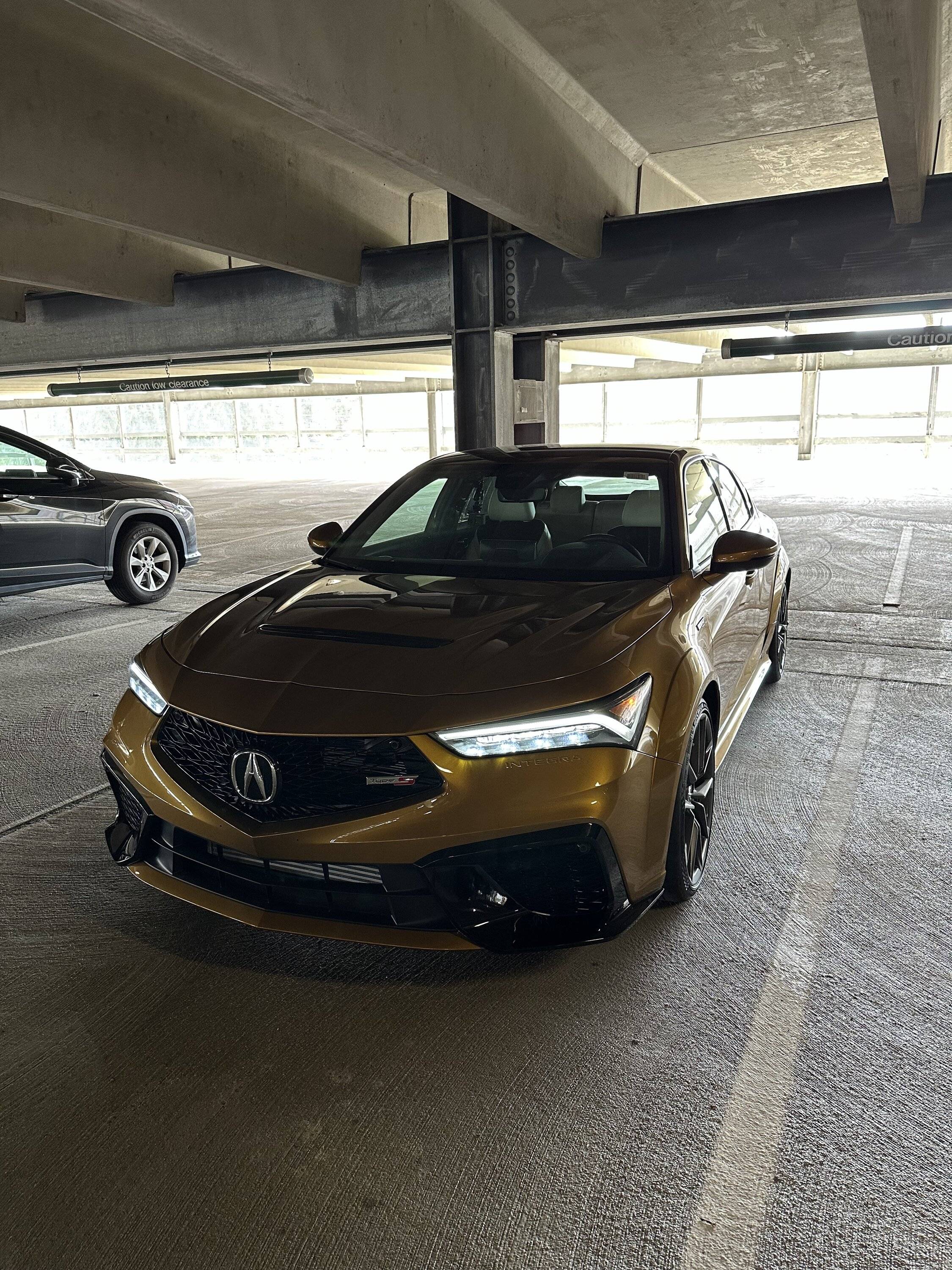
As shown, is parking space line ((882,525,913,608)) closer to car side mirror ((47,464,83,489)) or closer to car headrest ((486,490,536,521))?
car headrest ((486,490,536,521))

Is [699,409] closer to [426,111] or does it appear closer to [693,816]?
[426,111]

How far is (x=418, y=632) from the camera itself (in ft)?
9.68

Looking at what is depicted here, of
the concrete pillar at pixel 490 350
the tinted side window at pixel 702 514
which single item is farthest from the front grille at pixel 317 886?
the concrete pillar at pixel 490 350

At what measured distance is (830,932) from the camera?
299cm

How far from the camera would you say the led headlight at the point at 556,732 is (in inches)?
95.9

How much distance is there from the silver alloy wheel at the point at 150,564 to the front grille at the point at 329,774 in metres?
6.77

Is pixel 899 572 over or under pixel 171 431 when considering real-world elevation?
under

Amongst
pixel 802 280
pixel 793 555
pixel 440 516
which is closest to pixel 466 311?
pixel 802 280

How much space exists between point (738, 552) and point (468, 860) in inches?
70.1

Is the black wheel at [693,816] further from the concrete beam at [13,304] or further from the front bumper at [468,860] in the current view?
the concrete beam at [13,304]

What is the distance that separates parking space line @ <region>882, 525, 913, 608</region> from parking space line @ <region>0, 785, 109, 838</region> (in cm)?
683

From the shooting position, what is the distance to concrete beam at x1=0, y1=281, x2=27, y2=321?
13.3 m

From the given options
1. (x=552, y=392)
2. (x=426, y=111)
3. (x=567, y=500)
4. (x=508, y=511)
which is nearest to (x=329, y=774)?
(x=508, y=511)

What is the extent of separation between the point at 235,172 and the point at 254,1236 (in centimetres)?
842
